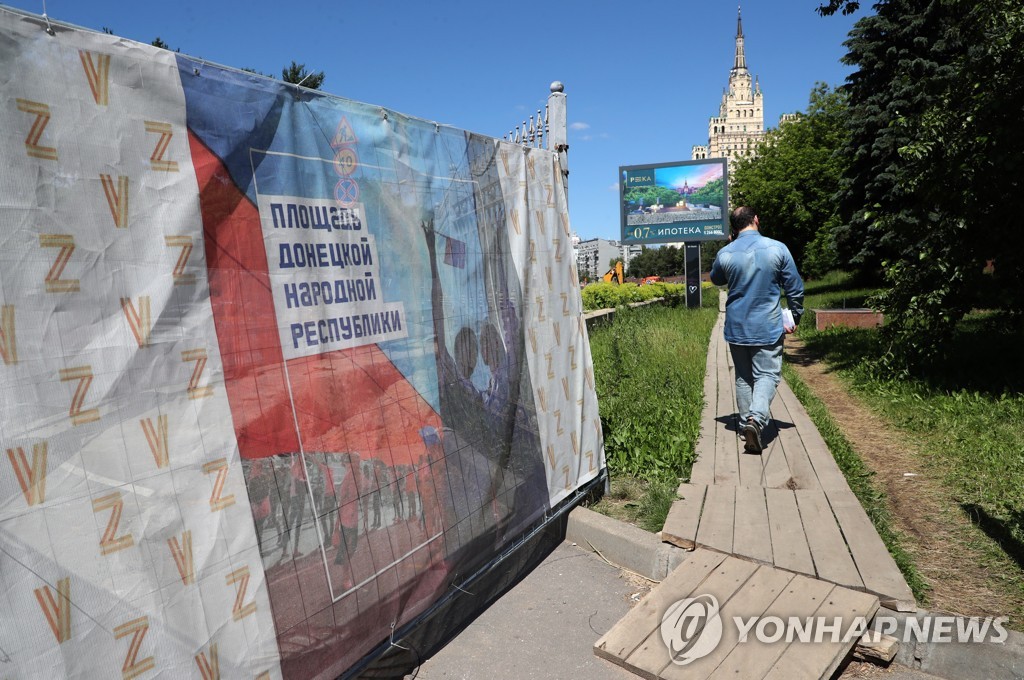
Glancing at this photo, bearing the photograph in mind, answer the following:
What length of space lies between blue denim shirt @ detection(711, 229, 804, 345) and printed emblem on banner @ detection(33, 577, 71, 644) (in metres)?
4.53

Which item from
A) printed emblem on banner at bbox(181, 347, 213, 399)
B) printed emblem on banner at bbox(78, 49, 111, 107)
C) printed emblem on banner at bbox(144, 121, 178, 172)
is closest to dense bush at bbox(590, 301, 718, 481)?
printed emblem on banner at bbox(181, 347, 213, 399)

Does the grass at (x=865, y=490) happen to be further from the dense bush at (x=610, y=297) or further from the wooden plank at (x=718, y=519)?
the dense bush at (x=610, y=297)

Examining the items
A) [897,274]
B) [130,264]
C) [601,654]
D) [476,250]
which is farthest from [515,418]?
[897,274]

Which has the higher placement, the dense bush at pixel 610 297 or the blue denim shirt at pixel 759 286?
the blue denim shirt at pixel 759 286

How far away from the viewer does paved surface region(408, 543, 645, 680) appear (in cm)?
300

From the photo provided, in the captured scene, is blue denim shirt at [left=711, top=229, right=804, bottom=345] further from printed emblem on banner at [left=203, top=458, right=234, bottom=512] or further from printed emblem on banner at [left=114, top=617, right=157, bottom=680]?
printed emblem on banner at [left=114, top=617, right=157, bottom=680]

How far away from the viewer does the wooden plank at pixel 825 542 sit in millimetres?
3248

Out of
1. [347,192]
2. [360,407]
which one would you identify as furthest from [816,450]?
[347,192]

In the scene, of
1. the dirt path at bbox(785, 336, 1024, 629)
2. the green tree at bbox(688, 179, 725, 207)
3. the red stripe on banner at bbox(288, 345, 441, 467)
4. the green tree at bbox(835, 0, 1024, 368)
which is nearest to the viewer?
the red stripe on banner at bbox(288, 345, 441, 467)

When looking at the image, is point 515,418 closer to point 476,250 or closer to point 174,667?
point 476,250

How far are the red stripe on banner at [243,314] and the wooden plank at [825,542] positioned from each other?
251cm

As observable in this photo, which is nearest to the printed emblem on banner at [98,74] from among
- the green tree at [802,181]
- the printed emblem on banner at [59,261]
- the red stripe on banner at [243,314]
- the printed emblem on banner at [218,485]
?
the red stripe on banner at [243,314]

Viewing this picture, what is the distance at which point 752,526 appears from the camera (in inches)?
153

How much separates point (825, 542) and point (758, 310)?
212 cm
